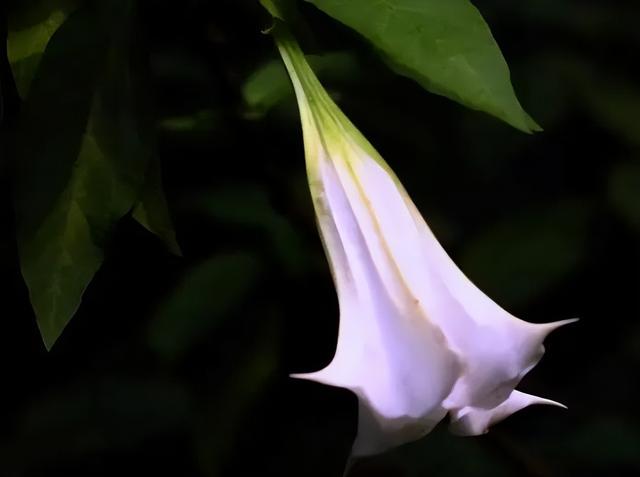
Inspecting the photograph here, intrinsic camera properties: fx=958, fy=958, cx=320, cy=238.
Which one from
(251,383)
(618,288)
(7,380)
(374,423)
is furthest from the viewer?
(618,288)

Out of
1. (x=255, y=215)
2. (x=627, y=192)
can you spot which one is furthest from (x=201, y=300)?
(x=627, y=192)

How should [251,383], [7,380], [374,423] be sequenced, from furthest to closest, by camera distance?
[7,380] < [251,383] < [374,423]

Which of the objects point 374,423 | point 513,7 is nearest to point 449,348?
point 374,423

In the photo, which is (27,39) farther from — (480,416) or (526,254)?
(526,254)

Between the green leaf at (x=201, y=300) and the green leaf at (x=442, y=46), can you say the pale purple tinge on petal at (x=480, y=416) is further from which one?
the green leaf at (x=201, y=300)

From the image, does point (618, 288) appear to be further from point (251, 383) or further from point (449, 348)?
point (449, 348)

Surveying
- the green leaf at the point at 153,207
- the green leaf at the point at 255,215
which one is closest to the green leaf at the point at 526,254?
the green leaf at the point at 255,215
